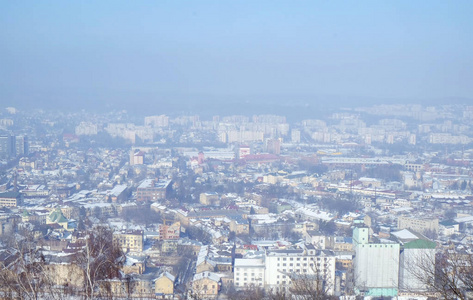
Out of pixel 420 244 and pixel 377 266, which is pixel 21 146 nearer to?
pixel 377 266

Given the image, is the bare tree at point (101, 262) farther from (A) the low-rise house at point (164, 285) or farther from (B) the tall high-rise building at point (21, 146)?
(B) the tall high-rise building at point (21, 146)

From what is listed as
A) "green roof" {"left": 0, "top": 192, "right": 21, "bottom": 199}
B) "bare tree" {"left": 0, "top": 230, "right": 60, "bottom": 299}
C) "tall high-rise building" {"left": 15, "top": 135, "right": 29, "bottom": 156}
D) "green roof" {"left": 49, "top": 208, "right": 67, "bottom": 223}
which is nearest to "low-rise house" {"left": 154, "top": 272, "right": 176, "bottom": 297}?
"bare tree" {"left": 0, "top": 230, "right": 60, "bottom": 299}

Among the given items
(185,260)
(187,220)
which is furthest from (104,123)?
(185,260)

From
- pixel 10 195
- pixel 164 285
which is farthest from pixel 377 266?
pixel 10 195

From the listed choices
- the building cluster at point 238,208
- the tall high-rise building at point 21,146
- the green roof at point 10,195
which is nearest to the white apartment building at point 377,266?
the building cluster at point 238,208

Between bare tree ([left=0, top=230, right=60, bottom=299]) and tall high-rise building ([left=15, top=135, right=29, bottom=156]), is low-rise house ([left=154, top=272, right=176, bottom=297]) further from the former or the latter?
tall high-rise building ([left=15, top=135, right=29, bottom=156])

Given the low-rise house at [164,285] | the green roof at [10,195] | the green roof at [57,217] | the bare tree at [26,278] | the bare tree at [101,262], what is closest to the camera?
the bare tree at [26,278]

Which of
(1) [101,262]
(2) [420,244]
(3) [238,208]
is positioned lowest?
(3) [238,208]

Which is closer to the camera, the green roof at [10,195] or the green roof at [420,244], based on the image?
the green roof at [420,244]

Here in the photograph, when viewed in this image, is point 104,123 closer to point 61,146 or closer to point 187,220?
point 61,146
